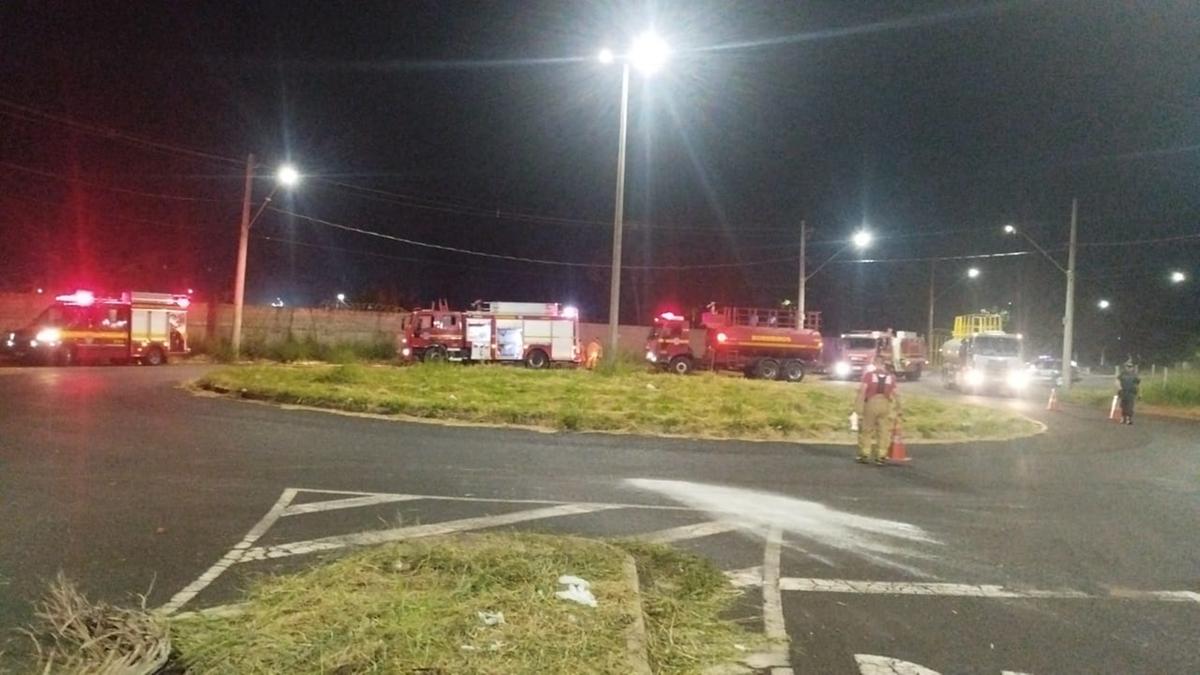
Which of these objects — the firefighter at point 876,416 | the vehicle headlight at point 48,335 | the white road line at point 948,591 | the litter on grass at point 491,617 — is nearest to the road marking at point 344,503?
the litter on grass at point 491,617

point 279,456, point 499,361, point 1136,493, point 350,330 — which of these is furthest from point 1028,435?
point 350,330

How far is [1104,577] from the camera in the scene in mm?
7953

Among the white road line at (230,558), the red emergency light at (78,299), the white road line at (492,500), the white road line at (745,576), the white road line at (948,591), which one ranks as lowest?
the white road line at (948,591)

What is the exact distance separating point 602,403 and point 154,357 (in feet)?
73.6

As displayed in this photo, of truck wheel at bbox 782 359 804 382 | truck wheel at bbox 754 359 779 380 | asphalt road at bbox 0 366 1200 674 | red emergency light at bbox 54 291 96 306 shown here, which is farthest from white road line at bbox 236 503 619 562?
truck wheel at bbox 782 359 804 382

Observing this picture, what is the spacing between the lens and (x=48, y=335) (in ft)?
107

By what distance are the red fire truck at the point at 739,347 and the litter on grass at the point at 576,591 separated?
33.2 m

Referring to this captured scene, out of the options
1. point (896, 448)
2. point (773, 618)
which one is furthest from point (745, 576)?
point (896, 448)

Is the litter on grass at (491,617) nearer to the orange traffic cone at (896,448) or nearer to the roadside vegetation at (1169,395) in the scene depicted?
the orange traffic cone at (896,448)

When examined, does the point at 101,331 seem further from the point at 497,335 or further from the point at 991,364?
the point at 991,364

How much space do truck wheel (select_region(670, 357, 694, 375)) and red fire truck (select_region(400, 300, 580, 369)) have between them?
3998 mm

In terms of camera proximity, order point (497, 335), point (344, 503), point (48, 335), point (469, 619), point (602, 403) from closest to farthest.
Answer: point (469, 619) → point (344, 503) → point (602, 403) → point (48, 335) → point (497, 335)

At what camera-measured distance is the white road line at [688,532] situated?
8.71 meters

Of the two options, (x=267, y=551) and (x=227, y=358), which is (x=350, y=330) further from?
(x=267, y=551)
